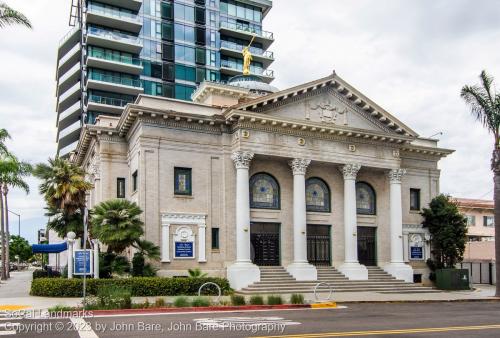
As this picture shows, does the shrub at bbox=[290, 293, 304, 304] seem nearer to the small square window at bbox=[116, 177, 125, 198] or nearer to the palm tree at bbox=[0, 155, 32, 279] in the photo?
the small square window at bbox=[116, 177, 125, 198]

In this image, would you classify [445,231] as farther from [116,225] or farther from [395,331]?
[395,331]

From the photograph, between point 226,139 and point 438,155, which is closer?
point 226,139

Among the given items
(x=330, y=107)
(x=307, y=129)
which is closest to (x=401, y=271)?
(x=307, y=129)

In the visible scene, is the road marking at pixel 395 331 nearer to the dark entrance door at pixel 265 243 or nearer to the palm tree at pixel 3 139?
the dark entrance door at pixel 265 243

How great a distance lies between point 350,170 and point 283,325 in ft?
66.9

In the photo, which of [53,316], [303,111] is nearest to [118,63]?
[303,111]

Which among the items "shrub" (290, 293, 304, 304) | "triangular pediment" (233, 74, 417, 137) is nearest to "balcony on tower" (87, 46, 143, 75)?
"triangular pediment" (233, 74, 417, 137)

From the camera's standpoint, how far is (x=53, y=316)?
19734 millimetres

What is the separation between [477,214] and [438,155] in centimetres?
2846

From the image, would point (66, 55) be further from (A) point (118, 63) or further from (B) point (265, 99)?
(B) point (265, 99)

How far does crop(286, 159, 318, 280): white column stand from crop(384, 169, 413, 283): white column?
6723mm

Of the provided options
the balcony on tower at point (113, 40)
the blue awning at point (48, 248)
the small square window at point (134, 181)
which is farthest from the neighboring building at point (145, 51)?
the small square window at point (134, 181)

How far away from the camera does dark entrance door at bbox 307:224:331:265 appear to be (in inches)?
1433

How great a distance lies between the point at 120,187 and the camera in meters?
35.9
